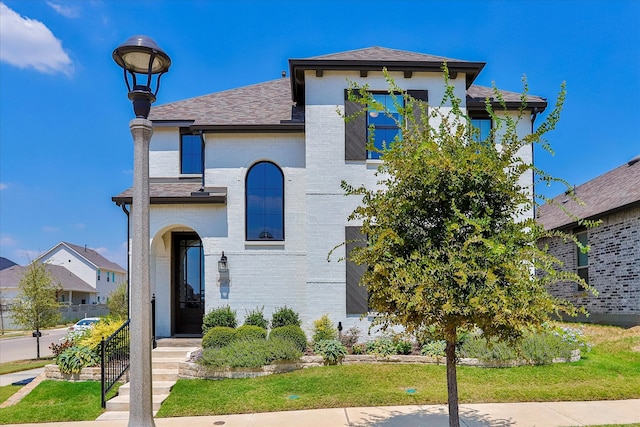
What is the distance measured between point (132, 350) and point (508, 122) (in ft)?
15.4

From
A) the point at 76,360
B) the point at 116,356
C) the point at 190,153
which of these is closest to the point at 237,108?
the point at 190,153

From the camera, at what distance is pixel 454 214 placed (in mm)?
5688

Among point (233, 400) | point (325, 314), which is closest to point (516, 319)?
point (233, 400)

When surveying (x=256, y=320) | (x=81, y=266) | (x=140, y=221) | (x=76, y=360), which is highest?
(x=140, y=221)

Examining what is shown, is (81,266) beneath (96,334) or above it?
beneath

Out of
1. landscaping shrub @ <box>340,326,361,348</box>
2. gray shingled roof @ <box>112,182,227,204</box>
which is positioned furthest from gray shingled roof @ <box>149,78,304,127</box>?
landscaping shrub @ <box>340,326,361,348</box>

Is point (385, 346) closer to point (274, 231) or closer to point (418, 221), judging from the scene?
point (274, 231)

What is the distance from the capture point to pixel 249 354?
32.5 ft

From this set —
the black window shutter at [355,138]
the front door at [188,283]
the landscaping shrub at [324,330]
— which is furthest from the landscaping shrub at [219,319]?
the black window shutter at [355,138]

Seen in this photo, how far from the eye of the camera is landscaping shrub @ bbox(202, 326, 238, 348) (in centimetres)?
1070

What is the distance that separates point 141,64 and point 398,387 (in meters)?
6.82

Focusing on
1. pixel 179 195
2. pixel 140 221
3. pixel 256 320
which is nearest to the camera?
pixel 140 221

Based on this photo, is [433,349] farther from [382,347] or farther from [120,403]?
[120,403]

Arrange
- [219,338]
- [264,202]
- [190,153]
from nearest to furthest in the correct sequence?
1. [219,338]
2. [264,202]
3. [190,153]
